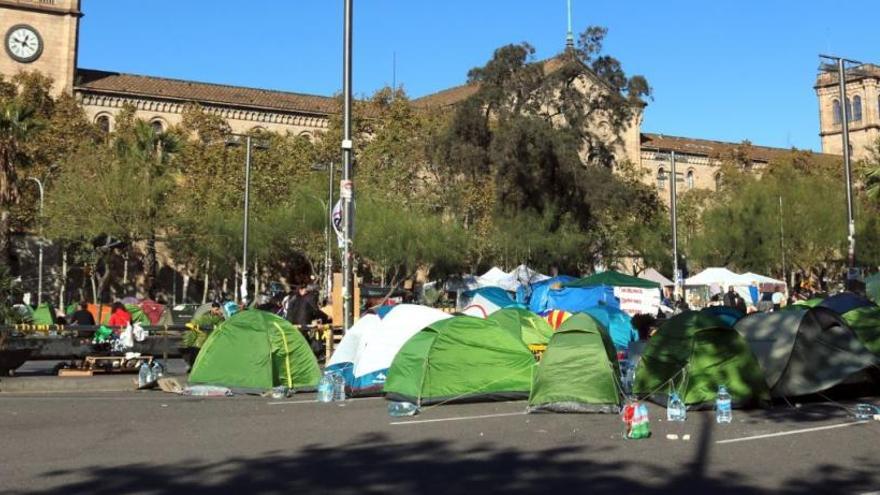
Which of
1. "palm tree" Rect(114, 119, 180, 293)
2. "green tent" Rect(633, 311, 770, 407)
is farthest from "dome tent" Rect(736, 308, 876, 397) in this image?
"palm tree" Rect(114, 119, 180, 293)

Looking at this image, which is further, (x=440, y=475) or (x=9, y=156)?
(x=9, y=156)

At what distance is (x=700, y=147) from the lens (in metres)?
85.5

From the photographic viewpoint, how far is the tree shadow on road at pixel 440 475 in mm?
7613

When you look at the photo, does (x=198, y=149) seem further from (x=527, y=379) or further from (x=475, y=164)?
(x=527, y=379)

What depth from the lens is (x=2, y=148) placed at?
1623 inches

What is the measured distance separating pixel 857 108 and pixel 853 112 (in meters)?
0.64

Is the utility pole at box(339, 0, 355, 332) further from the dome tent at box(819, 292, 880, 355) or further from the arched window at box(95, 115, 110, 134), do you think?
the arched window at box(95, 115, 110, 134)

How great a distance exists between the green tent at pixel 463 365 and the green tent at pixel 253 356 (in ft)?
7.35

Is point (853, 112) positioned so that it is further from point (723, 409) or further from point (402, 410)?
point (402, 410)

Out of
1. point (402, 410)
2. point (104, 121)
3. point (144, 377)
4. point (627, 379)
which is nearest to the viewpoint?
point (402, 410)

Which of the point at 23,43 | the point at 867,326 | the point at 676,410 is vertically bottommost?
the point at 676,410

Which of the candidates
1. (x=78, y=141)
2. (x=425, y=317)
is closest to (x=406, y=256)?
(x=78, y=141)

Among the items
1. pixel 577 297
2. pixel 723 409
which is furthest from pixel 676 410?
pixel 577 297

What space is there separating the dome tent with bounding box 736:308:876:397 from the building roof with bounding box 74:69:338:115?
48.1m
